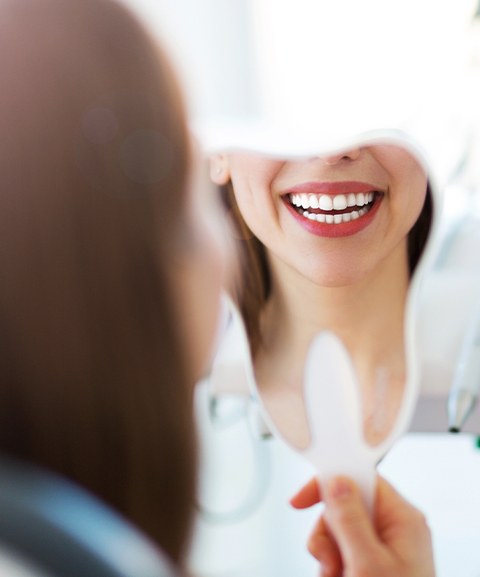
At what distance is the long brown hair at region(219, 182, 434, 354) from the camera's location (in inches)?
25.9

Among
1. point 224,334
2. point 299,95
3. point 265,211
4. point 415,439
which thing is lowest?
point 415,439

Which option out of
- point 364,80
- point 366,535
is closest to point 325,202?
point 364,80

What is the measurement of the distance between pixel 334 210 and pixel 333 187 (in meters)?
0.02

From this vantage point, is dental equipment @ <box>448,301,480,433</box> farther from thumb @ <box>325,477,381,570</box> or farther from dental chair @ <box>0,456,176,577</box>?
dental chair @ <box>0,456,176,577</box>

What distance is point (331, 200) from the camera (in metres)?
0.65

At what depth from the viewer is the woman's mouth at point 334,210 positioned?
65 cm

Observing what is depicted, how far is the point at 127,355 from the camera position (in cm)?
51

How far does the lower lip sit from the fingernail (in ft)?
0.84

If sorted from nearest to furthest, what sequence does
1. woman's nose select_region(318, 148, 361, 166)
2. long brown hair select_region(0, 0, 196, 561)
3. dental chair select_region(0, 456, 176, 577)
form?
dental chair select_region(0, 456, 176, 577), long brown hair select_region(0, 0, 196, 561), woman's nose select_region(318, 148, 361, 166)

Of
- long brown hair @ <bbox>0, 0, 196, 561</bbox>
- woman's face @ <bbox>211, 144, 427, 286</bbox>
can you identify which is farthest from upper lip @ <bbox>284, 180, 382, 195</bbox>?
long brown hair @ <bbox>0, 0, 196, 561</bbox>

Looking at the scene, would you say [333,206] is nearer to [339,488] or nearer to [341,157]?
[341,157]

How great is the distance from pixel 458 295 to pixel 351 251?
0.12 meters

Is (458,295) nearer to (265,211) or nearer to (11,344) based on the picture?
(265,211)

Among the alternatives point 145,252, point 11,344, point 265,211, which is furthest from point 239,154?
point 11,344
